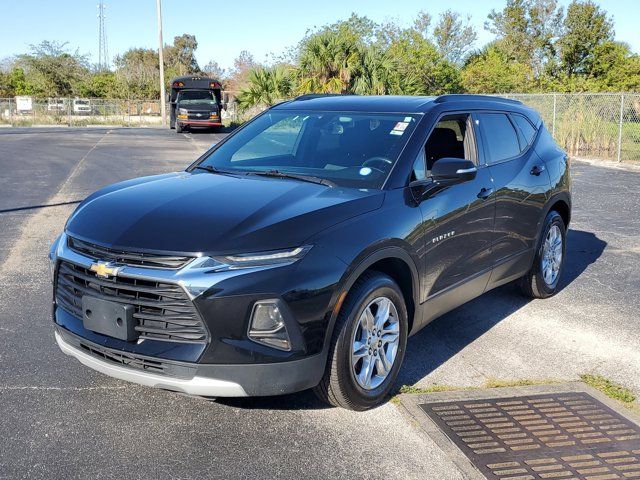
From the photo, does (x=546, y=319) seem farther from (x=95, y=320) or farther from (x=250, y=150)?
(x=95, y=320)

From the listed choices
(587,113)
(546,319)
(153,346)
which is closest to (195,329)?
(153,346)

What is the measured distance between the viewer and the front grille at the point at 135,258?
131 inches

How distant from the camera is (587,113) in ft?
68.1

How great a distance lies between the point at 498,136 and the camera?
5504 mm

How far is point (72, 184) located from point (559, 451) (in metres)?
12.3

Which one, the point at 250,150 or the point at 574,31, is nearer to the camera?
the point at 250,150

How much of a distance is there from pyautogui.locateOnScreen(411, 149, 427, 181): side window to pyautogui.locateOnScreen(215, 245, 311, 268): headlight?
1.25 metres

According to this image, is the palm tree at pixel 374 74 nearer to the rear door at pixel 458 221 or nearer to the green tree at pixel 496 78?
the green tree at pixel 496 78

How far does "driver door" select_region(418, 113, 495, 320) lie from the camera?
4.39 meters

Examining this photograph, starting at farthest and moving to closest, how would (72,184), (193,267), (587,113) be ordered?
(587,113) → (72,184) → (193,267)

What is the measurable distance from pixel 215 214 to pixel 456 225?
69.6 inches

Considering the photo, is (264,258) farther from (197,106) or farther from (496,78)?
(496,78)

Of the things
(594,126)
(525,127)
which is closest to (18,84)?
(594,126)

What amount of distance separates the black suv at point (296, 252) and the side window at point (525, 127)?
592mm
